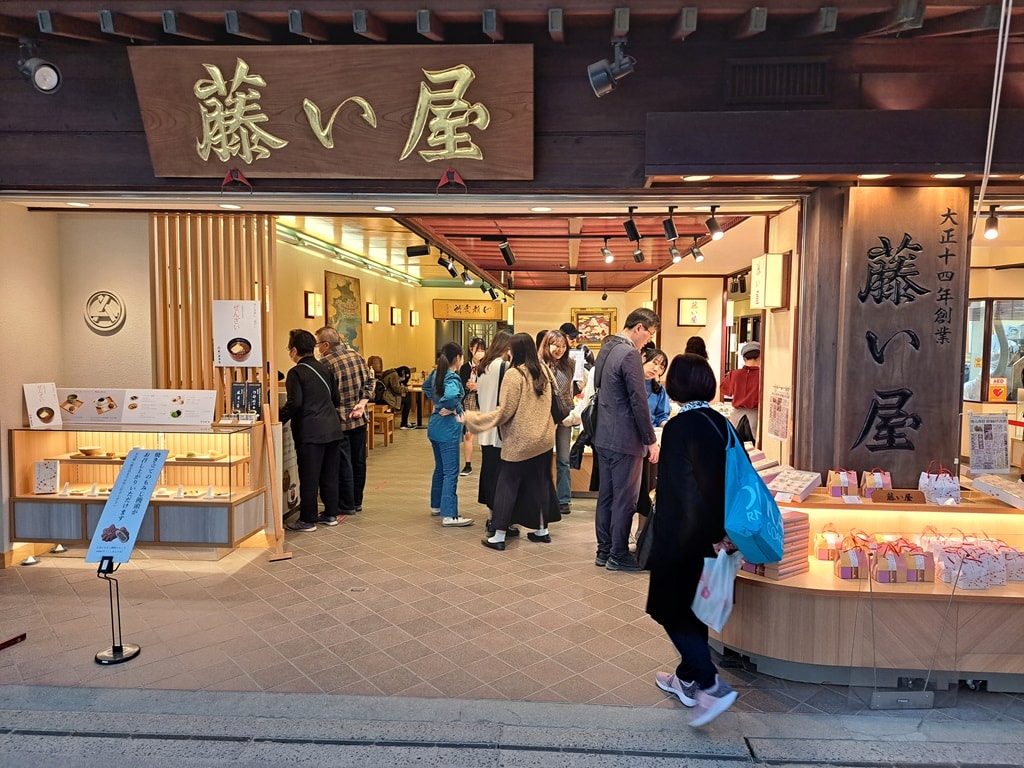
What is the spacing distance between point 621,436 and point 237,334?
3124 millimetres

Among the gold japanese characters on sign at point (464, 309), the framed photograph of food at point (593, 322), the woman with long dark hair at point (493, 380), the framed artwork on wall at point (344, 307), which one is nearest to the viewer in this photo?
the woman with long dark hair at point (493, 380)

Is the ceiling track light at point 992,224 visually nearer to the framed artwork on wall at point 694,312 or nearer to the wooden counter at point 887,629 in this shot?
the wooden counter at point 887,629

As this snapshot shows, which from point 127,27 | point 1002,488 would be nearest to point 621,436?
point 1002,488

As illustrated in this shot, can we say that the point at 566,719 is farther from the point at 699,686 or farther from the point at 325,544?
the point at 325,544

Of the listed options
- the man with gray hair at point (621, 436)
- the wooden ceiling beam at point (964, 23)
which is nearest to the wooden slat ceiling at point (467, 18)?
the wooden ceiling beam at point (964, 23)

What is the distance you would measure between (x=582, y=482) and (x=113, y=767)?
5.37 meters

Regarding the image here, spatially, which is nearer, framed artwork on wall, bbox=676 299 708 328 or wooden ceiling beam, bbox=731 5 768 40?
wooden ceiling beam, bbox=731 5 768 40

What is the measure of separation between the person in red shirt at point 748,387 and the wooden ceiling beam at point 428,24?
4.06 meters

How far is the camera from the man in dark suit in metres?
5.91

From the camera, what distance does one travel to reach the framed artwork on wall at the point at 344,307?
1055 cm

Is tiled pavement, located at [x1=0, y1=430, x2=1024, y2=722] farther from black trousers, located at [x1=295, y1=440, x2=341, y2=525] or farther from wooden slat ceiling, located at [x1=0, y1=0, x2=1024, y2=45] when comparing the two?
wooden slat ceiling, located at [x1=0, y1=0, x2=1024, y2=45]

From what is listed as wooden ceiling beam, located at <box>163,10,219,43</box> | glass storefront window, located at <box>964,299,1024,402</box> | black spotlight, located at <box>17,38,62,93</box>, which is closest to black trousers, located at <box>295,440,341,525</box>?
black spotlight, located at <box>17,38,62,93</box>

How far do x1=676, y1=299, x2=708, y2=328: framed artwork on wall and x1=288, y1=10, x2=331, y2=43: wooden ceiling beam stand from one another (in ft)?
30.1

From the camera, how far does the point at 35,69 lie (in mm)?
4031
